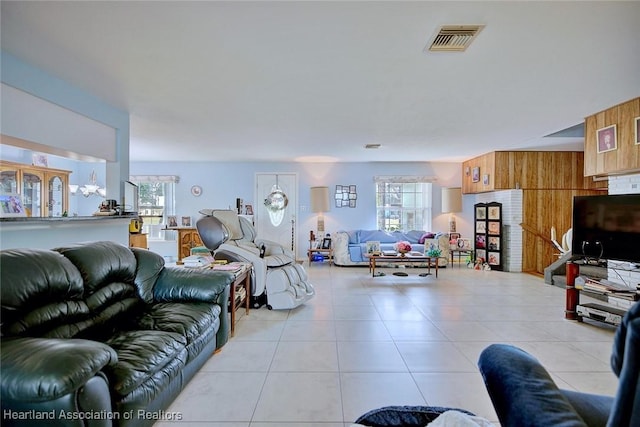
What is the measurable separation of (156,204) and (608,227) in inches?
332

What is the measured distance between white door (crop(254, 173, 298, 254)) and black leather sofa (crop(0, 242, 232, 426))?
16.5 feet

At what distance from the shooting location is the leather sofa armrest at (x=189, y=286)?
2514 mm

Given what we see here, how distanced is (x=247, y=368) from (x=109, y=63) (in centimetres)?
272

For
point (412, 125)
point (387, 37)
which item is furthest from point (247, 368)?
point (412, 125)

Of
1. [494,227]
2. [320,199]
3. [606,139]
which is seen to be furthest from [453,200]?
[606,139]

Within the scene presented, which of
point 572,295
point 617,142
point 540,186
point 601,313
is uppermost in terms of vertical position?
point 617,142

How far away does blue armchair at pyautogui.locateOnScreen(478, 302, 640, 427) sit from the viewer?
0.68m

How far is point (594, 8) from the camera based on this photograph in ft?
6.13

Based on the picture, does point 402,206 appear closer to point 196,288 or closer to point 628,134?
point 628,134

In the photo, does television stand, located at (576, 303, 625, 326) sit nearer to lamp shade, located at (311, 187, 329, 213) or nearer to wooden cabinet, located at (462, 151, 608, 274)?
wooden cabinet, located at (462, 151, 608, 274)

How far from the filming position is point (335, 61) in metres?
2.52

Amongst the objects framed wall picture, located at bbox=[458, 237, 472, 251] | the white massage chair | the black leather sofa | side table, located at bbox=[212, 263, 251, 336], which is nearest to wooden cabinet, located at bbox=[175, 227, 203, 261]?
the white massage chair

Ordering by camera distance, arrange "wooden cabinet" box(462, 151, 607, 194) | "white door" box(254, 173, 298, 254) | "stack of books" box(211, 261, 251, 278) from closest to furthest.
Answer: "stack of books" box(211, 261, 251, 278), "wooden cabinet" box(462, 151, 607, 194), "white door" box(254, 173, 298, 254)

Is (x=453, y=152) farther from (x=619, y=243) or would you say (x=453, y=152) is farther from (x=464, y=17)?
(x=464, y=17)
